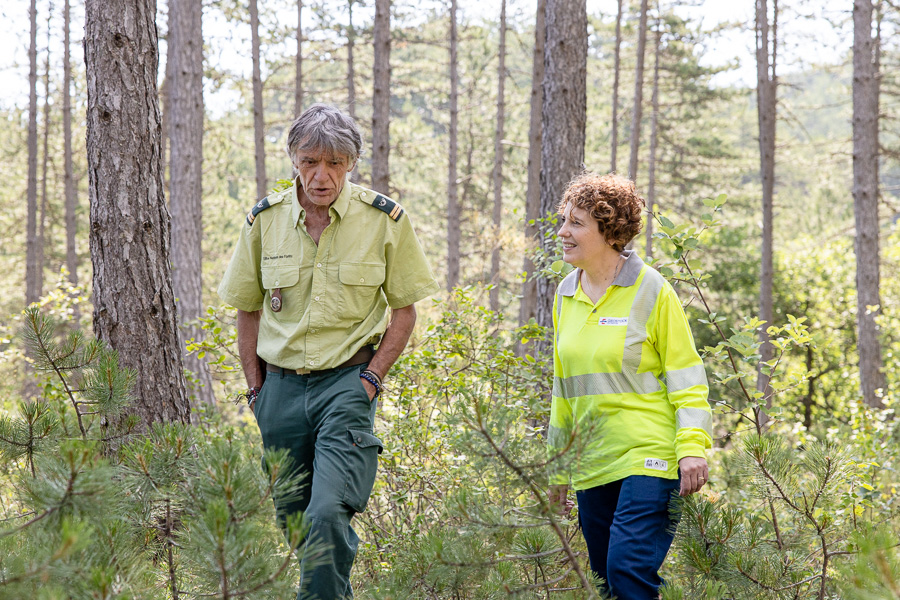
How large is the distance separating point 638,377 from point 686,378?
6.3 inches

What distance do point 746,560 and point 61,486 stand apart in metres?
2.11

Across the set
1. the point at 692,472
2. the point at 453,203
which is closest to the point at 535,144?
the point at 453,203

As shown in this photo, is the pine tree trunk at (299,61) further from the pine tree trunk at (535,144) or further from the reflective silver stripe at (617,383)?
the reflective silver stripe at (617,383)

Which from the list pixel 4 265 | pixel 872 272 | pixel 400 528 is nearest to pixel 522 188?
pixel 872 272

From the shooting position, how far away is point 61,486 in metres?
1.81

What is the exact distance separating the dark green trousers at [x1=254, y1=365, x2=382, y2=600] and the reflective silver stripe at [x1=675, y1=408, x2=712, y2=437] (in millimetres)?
1084

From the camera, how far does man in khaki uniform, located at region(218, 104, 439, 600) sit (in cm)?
267

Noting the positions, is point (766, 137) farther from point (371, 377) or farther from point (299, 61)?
point (371, 377)

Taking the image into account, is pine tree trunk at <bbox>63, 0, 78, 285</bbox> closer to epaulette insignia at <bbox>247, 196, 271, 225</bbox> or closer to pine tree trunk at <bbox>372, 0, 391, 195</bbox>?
pine tree trunk at <bbox>372, 0, 391, 195</bbox>

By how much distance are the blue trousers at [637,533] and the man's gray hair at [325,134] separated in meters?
1.53

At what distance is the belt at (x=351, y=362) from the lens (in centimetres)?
277

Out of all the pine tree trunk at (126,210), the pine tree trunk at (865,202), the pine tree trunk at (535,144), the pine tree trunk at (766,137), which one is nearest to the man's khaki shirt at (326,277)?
the pine tree trunk at (126,210)

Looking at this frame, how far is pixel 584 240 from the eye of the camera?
2.70 meters

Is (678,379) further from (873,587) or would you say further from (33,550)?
(33,550)
